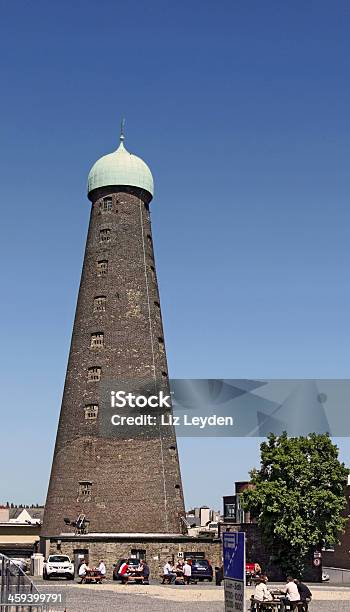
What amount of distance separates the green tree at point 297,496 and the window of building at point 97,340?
53.0ft

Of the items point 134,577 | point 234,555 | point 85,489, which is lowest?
point 134,577

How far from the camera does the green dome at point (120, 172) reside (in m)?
66.6

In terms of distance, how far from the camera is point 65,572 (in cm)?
4622

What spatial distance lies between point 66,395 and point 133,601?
31.5 meters

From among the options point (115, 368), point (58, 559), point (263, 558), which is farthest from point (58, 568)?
point (115, 368)

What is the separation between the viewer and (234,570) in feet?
57.6

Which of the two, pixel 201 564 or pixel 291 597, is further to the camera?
pixel 201 564

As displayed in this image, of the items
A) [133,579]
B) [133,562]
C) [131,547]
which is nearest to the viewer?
[133,579]

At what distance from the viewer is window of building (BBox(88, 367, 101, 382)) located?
62250 millimetres

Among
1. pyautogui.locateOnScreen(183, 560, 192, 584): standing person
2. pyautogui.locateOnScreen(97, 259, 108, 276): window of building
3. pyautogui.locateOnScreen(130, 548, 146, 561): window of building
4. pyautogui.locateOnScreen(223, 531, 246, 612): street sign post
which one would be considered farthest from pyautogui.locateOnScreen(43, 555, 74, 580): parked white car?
pyautogui.locateOnScreen(223, 531, 246, 612): street sign post

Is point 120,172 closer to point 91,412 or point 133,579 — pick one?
point 91,412

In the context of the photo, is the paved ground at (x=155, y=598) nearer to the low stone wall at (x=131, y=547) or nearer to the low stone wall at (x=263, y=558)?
the low stone wall at (x=263, y=558)

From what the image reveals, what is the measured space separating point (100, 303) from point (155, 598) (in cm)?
3206

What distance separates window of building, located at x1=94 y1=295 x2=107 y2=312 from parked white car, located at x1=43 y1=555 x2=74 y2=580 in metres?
21.7
